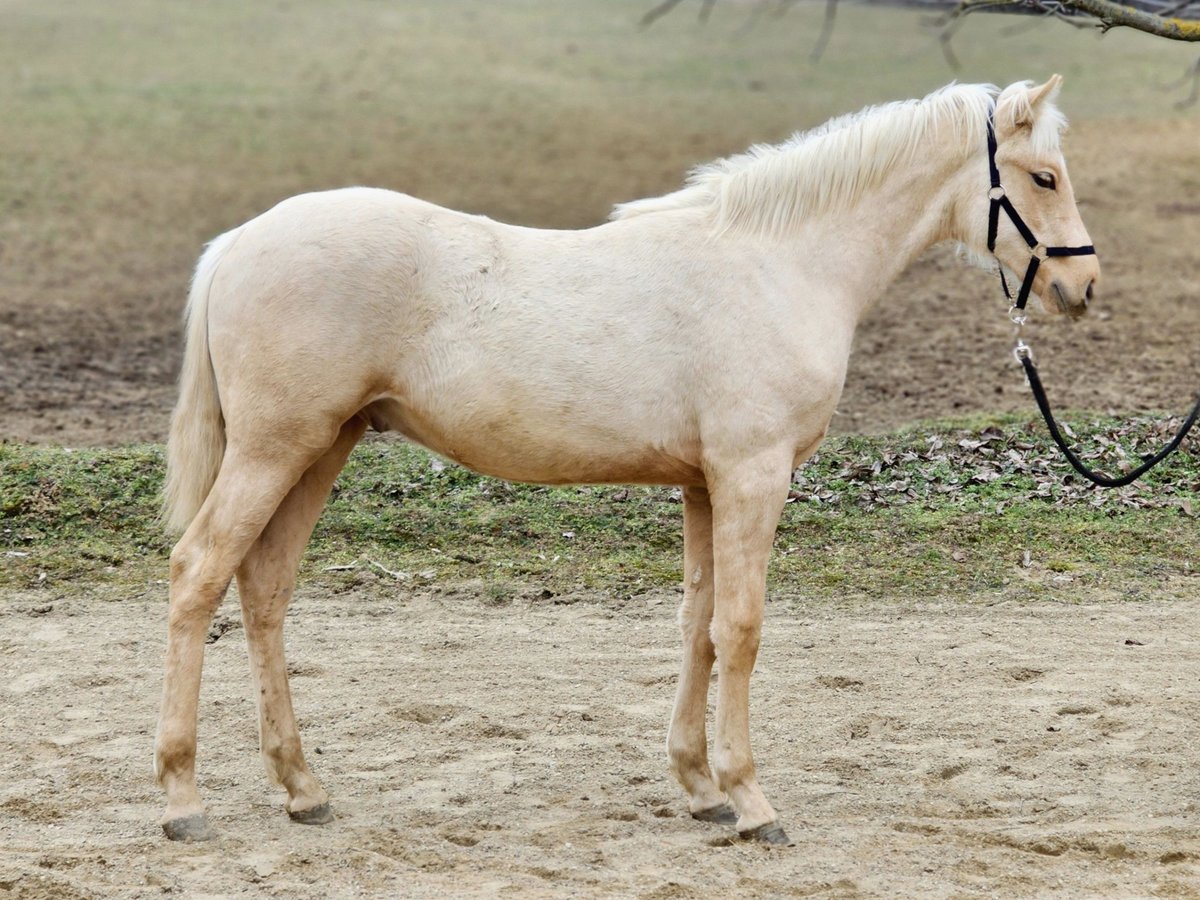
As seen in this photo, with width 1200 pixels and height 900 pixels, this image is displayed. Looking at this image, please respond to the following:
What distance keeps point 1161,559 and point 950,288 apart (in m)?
5.35

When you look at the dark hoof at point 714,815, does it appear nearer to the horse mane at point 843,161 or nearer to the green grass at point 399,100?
the horse mane at point 843,161

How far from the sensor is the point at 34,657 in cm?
559

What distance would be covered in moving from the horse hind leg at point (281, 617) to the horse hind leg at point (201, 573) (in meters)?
0.23

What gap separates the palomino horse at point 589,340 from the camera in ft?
13.6

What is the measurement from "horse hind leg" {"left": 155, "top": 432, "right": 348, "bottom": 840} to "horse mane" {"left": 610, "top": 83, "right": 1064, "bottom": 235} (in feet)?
5.01

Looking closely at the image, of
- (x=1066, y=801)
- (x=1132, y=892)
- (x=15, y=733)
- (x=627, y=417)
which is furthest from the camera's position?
(x=15, y=733)

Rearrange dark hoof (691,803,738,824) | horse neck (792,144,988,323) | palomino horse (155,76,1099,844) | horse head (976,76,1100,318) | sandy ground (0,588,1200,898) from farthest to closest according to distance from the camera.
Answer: dark hoof (691,803,738,824)
horse neck (792,144,988,323)
horse head (976,76,1100,318)
palomino horse (155,76,1099,844)
sandy ground (0,588,1200,898)

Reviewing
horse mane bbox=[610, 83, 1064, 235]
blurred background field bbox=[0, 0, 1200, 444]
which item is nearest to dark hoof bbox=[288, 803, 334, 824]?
horse mane bbox=[610, 83, 1064, 235]

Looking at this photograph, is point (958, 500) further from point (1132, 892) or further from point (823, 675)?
point (1132, 892)

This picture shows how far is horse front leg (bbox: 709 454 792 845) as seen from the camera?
415 centimetres

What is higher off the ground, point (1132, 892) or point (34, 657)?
point (1132, 892)

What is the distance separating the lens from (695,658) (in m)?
4.58

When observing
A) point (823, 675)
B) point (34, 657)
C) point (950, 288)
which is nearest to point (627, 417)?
point (823, 675)

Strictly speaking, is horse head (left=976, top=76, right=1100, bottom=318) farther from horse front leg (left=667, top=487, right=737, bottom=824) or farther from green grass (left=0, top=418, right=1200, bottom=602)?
green grass (left=0, top=418, right=1200, bottom=602)
